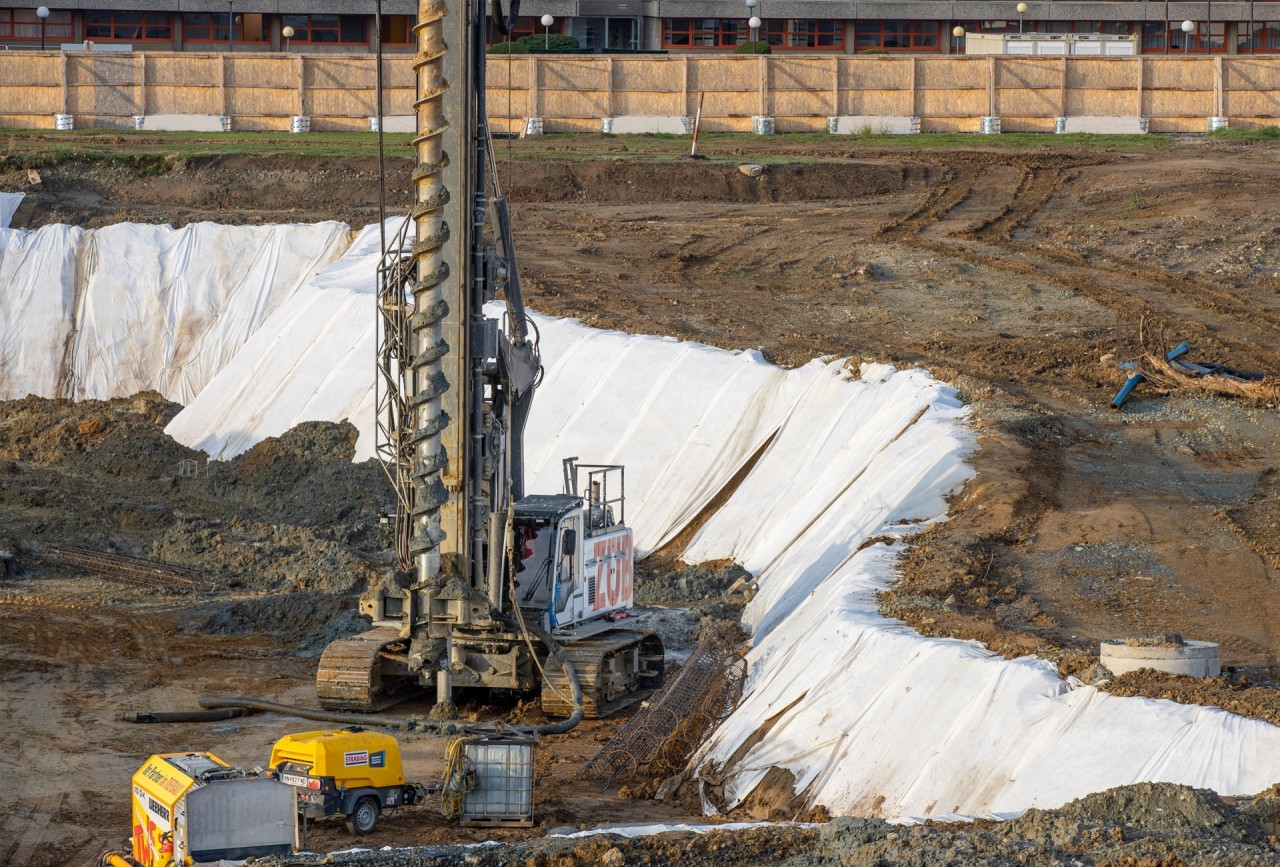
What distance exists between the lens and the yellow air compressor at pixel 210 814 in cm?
1188

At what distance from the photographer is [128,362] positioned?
1421 inches

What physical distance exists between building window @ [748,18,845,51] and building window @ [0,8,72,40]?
27594mm

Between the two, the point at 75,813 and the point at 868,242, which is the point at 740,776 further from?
the point at 868,242

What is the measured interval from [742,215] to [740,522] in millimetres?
16729

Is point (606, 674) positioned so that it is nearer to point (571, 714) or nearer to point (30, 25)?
point (571, 714)

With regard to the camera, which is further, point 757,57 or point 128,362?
point 757,57

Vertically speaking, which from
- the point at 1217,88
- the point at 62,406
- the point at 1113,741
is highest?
the point at 1217,88

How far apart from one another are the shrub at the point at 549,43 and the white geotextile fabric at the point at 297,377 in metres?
25.3

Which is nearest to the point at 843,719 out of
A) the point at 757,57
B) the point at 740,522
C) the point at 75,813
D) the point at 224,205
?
the point at 75,813

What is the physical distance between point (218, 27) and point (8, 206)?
2754 cm

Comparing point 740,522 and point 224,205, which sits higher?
point 224,205

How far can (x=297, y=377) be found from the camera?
31.7 m

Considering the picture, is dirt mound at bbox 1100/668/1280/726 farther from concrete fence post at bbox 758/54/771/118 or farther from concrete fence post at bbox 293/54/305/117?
concrete fence post at bbox 293/54/305/117

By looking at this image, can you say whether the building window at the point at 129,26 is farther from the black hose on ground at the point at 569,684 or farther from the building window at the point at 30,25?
the black hose on ground at the point at 569,684
